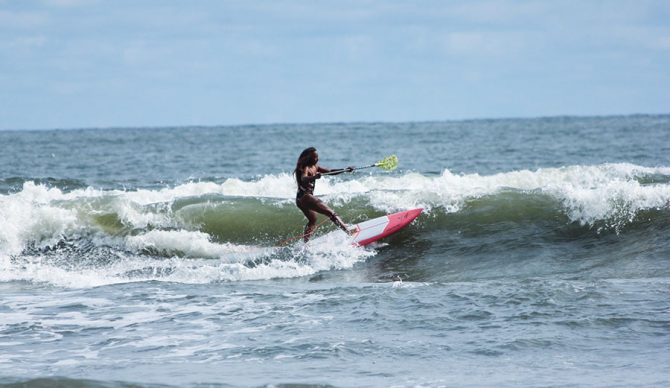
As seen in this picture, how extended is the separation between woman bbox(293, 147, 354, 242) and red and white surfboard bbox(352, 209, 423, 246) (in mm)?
323

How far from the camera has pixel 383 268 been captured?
12.3 m

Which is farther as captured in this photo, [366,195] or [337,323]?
[366,195]

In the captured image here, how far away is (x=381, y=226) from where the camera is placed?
13648 mm

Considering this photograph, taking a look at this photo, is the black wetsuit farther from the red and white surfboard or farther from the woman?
the red and white surfboard

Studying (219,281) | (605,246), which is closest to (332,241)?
(219,281)

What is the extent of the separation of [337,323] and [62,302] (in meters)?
3.54

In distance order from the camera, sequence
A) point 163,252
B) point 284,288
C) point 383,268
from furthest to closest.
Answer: point 163,252
point 383,268
point 284,288

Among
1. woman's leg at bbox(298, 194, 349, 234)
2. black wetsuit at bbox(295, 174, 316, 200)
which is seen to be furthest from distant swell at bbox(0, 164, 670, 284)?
black wetsuit at bbox(295, 174, 316, 200)

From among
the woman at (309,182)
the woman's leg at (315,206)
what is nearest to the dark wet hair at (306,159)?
the woman at (309,182)

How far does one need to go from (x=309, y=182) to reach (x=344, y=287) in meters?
2.76

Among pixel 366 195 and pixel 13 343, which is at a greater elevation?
pixel 366 195

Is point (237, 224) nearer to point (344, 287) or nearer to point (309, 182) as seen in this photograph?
point (309, 182)

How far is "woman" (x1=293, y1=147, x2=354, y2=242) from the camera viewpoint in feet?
41.5

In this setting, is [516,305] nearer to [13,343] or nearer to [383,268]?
[383,268]
